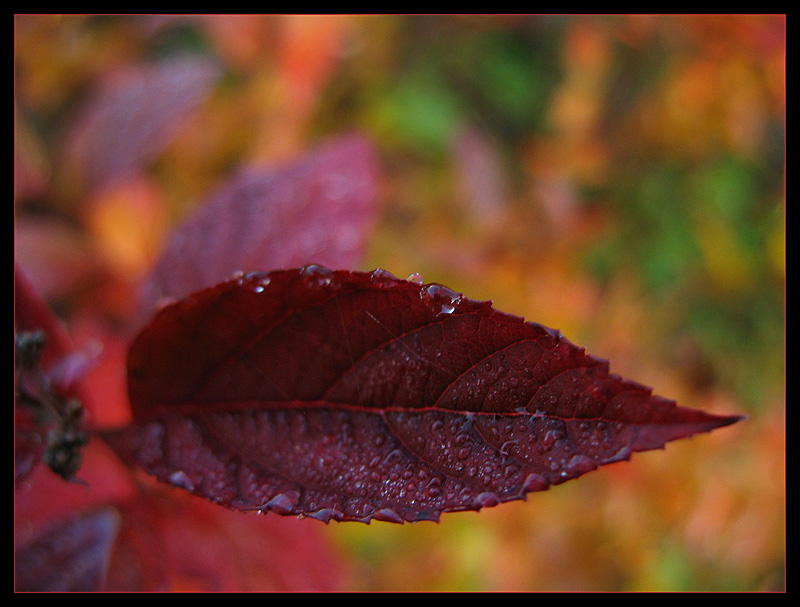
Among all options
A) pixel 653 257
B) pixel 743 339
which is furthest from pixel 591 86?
pixel 743 339

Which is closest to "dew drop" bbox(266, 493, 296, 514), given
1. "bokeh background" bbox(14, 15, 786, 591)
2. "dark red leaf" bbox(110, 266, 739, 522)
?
"dark red leaf" bbox(110, 266, 739, 522)

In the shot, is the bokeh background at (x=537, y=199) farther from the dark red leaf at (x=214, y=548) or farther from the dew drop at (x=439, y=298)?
the dew drop at (x=439, y=298)

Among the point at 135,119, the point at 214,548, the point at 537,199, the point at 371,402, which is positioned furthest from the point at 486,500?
the point at 537,199

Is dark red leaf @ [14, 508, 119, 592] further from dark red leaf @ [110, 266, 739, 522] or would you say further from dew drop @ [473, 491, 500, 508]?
dew drop @ [473, 491, 500, 508]

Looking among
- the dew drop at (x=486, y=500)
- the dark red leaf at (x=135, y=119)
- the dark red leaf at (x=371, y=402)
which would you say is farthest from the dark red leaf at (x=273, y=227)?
the dark red leaf at (x=135, y=119)

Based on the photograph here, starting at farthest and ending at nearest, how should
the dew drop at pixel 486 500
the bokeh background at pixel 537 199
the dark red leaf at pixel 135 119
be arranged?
1. the bokeh background at pixel 537 199
2. the dark red leaf at pixel 135 119
3. the dew drop at pixel 486 500

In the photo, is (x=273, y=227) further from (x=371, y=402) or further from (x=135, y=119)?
(x=135, y=119)

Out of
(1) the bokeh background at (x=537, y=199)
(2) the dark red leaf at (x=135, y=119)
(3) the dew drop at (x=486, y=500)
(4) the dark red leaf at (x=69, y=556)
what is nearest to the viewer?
(3) the dew drop at (x=486, y=500)

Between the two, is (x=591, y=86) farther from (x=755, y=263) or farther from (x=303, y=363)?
(x=303, y=363)
